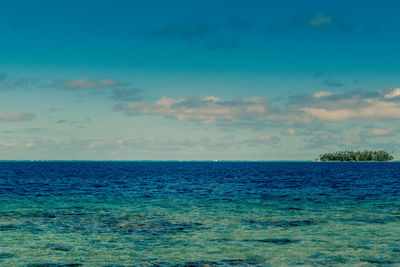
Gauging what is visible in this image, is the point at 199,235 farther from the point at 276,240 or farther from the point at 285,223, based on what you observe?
the point at 285,223

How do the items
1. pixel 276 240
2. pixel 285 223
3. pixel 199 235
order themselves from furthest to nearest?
1. pixel 285 223
2. pixel 199 235
3. pixel 276 240

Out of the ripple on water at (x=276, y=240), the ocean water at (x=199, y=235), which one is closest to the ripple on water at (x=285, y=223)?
the ocean water at (x=199, y=235)

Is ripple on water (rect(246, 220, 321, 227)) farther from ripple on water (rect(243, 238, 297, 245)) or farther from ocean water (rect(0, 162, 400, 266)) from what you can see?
ripple on water (rect(243, 238, 297, 245))

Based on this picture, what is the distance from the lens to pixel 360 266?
21.7 metres

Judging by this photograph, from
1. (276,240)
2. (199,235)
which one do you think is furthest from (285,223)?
(199,235)

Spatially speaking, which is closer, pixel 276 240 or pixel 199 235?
pixel 276 240

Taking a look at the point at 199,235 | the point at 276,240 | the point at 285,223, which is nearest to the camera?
the point at 276,240

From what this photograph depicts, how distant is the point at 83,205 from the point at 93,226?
16.2m

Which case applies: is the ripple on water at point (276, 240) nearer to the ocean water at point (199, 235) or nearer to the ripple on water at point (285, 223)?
the ocean water at point (199, 235)

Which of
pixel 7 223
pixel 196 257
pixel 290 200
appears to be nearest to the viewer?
pixel 196 257

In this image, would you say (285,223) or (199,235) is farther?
(285,223)

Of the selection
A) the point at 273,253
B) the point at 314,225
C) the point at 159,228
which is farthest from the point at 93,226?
the point at 314,225

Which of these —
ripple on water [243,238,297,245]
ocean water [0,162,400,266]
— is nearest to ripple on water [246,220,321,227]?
ocean water [0,162,400,266]

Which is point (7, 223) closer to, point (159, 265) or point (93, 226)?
point (93, 226)
